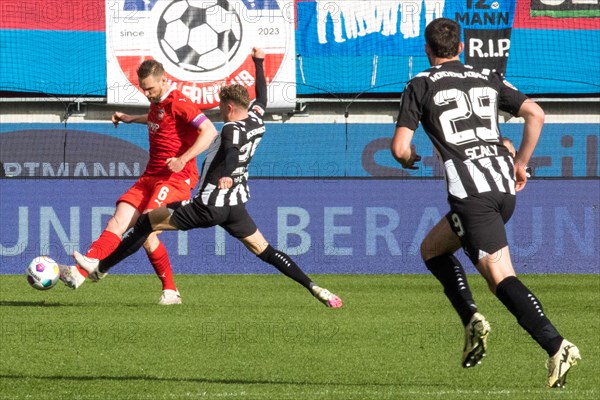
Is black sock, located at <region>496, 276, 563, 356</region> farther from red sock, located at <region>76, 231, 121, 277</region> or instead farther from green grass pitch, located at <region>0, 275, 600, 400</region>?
red sock, located at <region>76, 231, 121, 277</region>

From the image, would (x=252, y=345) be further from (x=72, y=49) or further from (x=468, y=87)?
(x=72, y=49)

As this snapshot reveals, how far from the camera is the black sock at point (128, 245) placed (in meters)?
8.09

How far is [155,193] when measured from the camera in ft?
30.2

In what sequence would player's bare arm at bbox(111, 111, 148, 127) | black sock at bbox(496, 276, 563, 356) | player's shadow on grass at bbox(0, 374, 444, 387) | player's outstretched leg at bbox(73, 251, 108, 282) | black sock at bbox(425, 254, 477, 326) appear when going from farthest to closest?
player's bare arm at bbox(111, 111, 148, 127)
player's outstretched leg at bbox(73, 251, 108, 282)
player's shadow on grass at bbox(0, 374, 444, 387)
black sock at bbox(425, 254, 477, 326)
black sock at bbox(496, 276, 563, 356)

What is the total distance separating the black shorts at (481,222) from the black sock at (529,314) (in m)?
0.17

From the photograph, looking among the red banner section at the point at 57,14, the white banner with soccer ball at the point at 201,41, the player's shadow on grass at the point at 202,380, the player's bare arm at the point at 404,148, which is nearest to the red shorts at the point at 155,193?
the player's shadow on grass at the point at 202,380

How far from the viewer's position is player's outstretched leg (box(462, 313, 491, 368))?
5.26 meters

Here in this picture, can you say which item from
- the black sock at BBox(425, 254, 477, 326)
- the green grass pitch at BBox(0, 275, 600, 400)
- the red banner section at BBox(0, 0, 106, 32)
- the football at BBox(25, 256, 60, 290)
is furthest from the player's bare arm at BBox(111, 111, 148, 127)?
the red banner section at BBox(0, 0, 106, 32)

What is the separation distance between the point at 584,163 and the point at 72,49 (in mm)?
8992

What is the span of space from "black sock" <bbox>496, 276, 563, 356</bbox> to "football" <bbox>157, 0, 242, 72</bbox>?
1617 centimetres

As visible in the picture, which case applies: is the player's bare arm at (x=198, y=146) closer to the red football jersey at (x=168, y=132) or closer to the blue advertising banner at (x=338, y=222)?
the red football jersey at (x=168, y=132)

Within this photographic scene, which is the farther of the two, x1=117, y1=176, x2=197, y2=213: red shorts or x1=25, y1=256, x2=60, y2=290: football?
x1=117, y1=176, x2=197, y2=213: red shorts

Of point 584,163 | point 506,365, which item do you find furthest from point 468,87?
point 584,163

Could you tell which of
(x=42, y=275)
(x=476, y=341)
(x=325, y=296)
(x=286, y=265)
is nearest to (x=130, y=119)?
(x=42, y=275)
